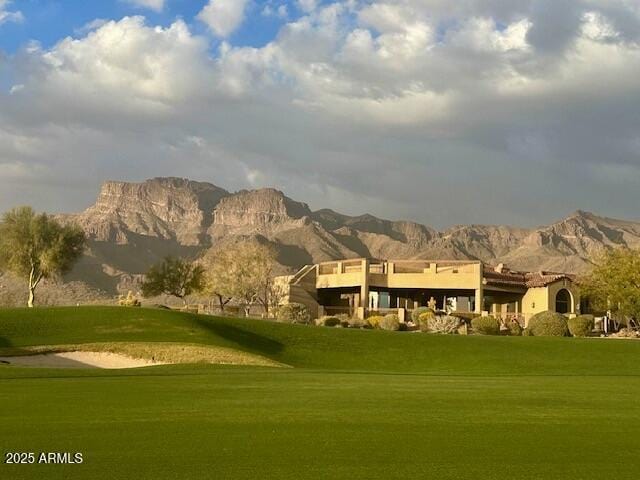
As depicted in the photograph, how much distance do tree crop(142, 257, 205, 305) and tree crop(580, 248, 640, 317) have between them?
133 feet

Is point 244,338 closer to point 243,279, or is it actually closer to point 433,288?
point 433,288

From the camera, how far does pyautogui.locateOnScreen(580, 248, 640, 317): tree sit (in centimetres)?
6725

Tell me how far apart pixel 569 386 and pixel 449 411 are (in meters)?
A: 10.1

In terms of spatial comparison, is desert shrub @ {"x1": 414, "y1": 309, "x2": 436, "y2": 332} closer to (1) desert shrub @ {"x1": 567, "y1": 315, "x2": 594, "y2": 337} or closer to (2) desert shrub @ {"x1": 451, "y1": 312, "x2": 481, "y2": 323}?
(2) desert shrub @ {"x1": 451, "y1": 312, "x2": 481, "y2": 323}

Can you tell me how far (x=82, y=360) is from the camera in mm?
40656

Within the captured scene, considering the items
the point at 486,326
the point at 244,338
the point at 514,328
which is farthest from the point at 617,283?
the point at 244,338

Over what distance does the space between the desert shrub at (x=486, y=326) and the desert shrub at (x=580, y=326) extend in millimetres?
5708

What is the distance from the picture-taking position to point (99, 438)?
11.9 meters

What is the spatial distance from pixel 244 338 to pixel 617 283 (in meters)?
36.9

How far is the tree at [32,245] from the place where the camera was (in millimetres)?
75938

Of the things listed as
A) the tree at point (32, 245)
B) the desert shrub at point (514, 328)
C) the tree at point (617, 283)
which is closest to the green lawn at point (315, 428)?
the desert shrub at point (514, 328)

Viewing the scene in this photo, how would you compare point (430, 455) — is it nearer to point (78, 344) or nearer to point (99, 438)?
point (99, 438)

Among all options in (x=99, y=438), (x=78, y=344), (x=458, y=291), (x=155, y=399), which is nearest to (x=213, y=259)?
(x=458, y=291)

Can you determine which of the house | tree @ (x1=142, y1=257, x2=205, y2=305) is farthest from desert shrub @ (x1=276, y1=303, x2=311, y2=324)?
tree @ (x1=142, y1=257, x2=205, y2=305)
